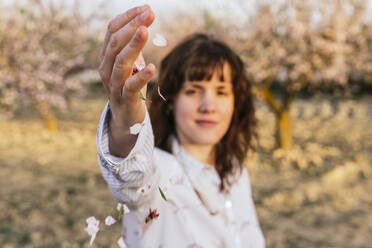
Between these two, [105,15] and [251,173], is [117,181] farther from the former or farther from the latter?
[105,15]

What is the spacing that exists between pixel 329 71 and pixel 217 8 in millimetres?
3935

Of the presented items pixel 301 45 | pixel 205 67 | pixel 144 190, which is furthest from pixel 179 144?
pixel 301 45

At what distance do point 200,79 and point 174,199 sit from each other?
750 mm

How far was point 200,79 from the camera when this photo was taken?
1.85m

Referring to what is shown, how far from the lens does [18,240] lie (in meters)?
3.88

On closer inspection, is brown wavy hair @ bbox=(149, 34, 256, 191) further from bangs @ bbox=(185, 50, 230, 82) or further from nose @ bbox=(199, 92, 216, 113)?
nose @ bbox=(199, 92, 216, 113)

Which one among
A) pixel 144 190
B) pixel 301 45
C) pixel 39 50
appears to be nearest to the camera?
pixel 144 190

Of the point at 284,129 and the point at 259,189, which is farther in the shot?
the point at 284,129

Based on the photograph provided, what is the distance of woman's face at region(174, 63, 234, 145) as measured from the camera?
1814mm

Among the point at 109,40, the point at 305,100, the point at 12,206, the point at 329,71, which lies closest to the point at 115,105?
the point at 109,40

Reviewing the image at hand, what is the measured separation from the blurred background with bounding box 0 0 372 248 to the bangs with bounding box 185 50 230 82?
311 centimetres

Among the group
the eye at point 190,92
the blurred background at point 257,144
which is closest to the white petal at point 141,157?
the eye at point 190,92

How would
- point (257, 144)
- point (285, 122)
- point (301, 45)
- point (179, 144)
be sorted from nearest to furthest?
point (179, 144)
point (257, 144)
point (301, 45)
point (285, 122)

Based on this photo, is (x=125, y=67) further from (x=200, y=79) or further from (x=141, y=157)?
(x=200, y=79)
